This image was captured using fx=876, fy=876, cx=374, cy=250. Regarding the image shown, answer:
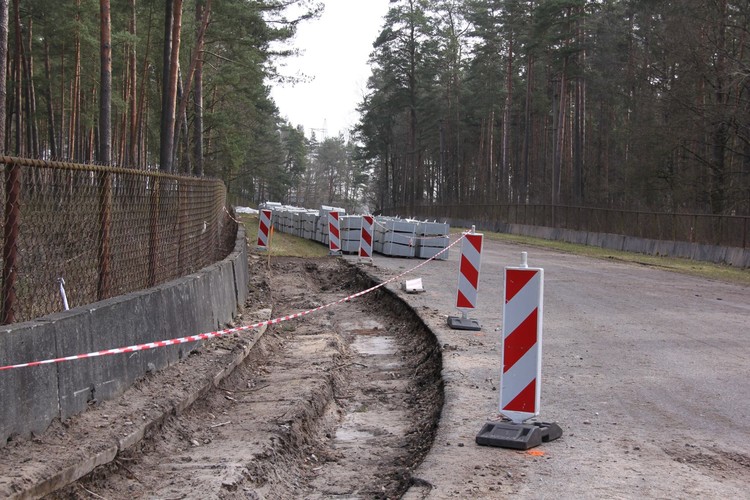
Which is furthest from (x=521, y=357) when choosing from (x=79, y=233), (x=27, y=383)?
(x=79, y=233)

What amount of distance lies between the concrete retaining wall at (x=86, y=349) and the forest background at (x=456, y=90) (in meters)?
3.63

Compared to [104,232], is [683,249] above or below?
below

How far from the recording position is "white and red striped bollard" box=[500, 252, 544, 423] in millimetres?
6637

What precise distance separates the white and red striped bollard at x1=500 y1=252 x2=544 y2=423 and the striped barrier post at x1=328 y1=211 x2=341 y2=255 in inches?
831

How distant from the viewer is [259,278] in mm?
19562

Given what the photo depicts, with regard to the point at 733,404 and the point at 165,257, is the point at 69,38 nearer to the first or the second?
the point at 165,257

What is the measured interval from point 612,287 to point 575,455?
13.7 m

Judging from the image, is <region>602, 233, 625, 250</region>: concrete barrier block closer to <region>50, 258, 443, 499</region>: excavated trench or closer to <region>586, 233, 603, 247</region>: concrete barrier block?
<region>586, 233, 603, 247</region>: concrete barrier block

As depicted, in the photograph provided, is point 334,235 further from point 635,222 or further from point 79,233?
point 79,233

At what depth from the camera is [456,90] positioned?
87.1 metres

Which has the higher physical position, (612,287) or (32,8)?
(32,8)

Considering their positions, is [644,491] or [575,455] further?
[575,455]

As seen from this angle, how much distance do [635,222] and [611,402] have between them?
101ft

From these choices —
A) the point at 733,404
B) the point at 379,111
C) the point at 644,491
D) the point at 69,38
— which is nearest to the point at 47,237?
the point at 644,491
